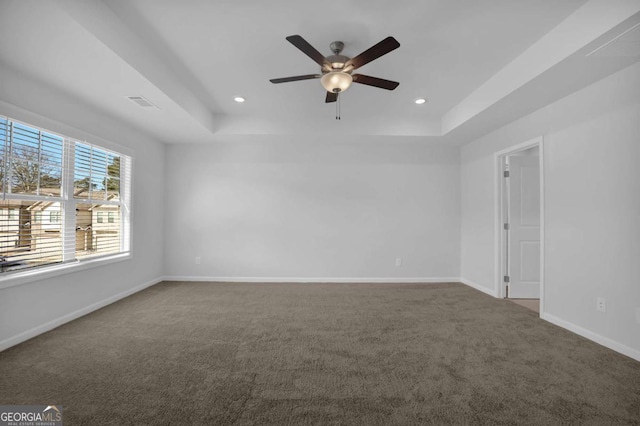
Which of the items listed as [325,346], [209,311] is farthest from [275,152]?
[325,346]

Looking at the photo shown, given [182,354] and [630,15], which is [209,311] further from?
[630,15]

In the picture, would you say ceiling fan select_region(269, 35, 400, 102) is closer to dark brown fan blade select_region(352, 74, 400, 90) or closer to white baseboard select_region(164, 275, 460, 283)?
dark brown fan blade select_region(352, 74, 400, 90)

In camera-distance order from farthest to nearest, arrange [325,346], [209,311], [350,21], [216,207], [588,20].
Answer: [216,207]
[209,311]
[325,346]
[350,21]
[588,20]

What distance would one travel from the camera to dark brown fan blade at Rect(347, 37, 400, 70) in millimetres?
1957

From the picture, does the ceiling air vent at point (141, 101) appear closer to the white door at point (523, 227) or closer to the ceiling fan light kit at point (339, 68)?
the ceiling fan light kit at point (339, 68)

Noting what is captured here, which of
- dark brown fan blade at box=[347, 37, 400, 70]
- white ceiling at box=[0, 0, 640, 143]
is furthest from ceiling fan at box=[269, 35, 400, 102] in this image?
white ceiling at box=[0, 0, 640, 143]

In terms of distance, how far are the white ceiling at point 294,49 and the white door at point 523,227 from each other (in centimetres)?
88

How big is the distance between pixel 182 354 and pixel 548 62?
4.00m

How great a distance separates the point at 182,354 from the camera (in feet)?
7.54

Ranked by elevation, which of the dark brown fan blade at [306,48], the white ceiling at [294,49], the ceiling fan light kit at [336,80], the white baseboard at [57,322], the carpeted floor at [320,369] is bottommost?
the carpeted floor at [320,369]

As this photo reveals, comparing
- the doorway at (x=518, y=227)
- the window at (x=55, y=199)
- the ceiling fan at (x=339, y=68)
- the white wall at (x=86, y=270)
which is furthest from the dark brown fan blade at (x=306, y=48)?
the doorway at (x=518, y=227)

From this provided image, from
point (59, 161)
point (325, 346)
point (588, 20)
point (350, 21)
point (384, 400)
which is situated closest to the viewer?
point (384, 400)

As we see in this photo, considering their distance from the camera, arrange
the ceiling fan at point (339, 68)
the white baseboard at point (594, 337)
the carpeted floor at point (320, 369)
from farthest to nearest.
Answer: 1. the white baseboard at point (594, 337)
2. the ceiling fan at point (339, 68)
3. the carpeted floor at point (320, 369)

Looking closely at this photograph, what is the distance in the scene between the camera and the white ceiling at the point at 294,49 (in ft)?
6.63
